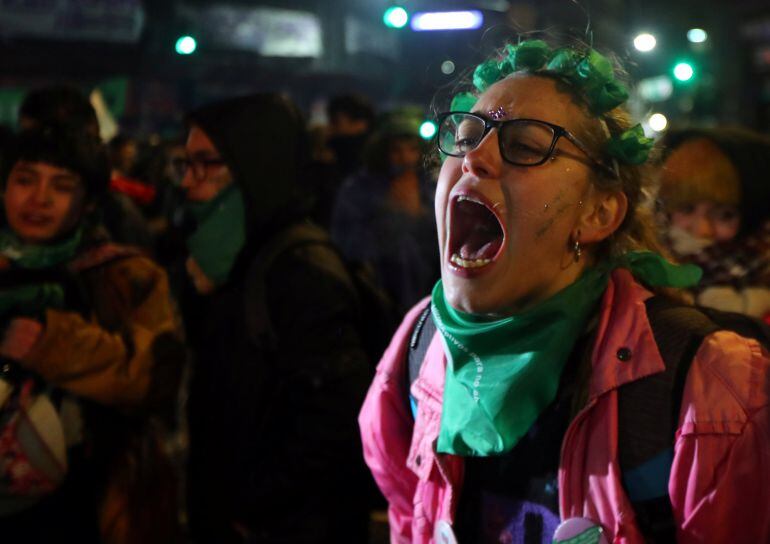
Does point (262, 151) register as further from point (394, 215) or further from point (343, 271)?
point (394, 215)

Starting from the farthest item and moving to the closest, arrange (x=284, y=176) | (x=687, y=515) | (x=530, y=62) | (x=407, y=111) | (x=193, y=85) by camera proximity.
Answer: (x=193, y=85)
(x=407, y=111)
(x=284, y=176)
(x=530, y=62)
(x=687, y=515)

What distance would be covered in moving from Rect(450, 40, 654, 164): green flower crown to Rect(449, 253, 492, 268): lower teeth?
1.33ft

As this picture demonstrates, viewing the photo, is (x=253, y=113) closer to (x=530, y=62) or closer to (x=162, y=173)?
(x=530, y=62)

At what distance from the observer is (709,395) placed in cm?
157

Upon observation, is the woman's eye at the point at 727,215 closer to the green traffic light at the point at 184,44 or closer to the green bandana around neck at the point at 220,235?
the green bandana around neck at the point at 220,235

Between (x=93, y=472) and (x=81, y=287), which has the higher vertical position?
(x=81, y=287)

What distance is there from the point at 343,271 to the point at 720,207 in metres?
1.53

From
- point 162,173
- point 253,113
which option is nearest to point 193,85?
point 162,173

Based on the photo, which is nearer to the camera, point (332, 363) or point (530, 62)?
point (530, 62)

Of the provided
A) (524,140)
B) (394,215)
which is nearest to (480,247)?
(524,140)

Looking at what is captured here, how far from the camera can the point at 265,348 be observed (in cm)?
278

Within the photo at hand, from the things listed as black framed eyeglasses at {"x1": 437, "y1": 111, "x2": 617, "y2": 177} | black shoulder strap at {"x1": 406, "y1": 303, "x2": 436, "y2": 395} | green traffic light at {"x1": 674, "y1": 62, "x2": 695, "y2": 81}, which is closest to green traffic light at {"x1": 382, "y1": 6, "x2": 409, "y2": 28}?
green traffic light at {"x1": 674, "y1": 62, "x2": 695, "y2": 81}

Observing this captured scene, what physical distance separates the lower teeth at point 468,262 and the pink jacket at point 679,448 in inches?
11.4

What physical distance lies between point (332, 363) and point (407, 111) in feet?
10.6
